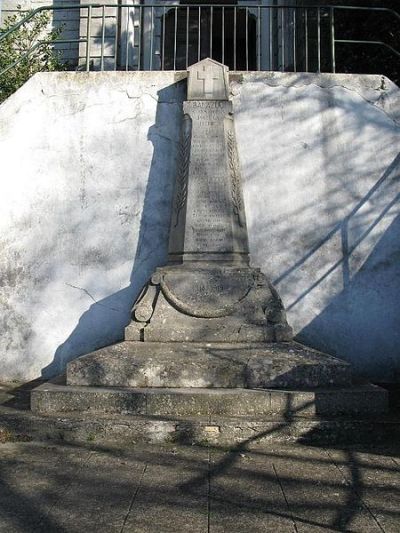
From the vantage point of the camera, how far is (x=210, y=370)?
186 inches

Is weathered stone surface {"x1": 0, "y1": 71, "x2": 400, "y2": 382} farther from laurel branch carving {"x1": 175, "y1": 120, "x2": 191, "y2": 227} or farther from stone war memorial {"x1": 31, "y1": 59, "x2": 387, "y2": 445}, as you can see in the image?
stone war memorial {"x1": 31, "y1": 59, "x2": 387, "y2": 445}

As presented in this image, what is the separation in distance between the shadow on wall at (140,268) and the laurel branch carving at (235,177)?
766mm

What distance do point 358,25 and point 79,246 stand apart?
6.34 metres

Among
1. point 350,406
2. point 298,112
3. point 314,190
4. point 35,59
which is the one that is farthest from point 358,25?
point 350,406

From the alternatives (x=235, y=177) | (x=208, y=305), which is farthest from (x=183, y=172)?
(x=208, y=305)

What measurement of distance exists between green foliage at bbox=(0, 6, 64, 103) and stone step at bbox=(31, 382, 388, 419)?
5694 millimetres

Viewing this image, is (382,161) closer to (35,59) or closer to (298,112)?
(298,112)

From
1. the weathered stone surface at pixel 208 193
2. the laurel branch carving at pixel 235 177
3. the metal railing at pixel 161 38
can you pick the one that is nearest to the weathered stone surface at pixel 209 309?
the weathered stone surface at pixel 208 193

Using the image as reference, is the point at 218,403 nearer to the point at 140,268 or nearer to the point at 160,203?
the point at 140,268

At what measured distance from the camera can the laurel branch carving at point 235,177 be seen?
6.14m

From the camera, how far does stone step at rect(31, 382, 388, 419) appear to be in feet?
14.6

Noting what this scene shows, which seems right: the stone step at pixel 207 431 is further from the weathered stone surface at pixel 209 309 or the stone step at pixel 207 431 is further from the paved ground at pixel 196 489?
the weathered stone surface at pixel 209 309

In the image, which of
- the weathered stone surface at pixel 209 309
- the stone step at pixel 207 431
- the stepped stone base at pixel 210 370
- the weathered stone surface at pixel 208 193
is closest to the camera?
the stone step at pixel 207 431

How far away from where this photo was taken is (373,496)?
323cm
